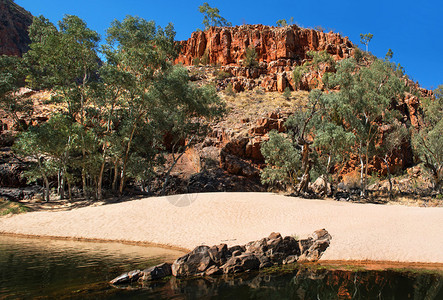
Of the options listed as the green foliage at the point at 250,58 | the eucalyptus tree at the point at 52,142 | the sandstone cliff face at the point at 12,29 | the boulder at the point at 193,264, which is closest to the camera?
the boulder at the point at 193,264

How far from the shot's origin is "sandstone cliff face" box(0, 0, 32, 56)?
62281 mm

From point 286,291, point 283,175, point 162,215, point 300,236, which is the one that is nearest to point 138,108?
point 162,215

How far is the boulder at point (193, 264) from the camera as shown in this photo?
28.1ft

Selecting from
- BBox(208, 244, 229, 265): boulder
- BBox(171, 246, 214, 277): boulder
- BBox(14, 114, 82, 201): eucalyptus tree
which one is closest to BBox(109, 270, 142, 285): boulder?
BBox(171, 246, 214, 277): boulder

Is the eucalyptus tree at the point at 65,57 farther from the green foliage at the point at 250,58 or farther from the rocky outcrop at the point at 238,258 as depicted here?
the green foliage at the point at 250,58

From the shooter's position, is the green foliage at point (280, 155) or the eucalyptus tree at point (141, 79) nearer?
the eucalyptus tree at point (141, 79)

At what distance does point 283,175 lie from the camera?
22328 mm

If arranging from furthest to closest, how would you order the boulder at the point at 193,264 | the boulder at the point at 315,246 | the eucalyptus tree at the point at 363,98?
1. the eucalyptus tree at the point at 363,98
2. the boulder at the point at 315,246
3. the boulder at the point at 193,264

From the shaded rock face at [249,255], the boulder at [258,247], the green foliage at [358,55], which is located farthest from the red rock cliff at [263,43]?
the boulder at [258,247]

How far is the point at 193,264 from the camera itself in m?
8.81

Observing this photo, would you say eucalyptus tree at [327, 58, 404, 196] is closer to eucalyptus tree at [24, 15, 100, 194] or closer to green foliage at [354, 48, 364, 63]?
eucalyptus tree at [24, 15, 100, 194]

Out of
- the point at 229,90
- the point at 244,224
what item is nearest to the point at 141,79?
the point at 244,224

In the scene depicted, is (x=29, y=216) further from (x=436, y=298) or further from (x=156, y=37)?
(x=436, y=298)

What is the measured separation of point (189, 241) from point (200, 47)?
63107 millimetres
